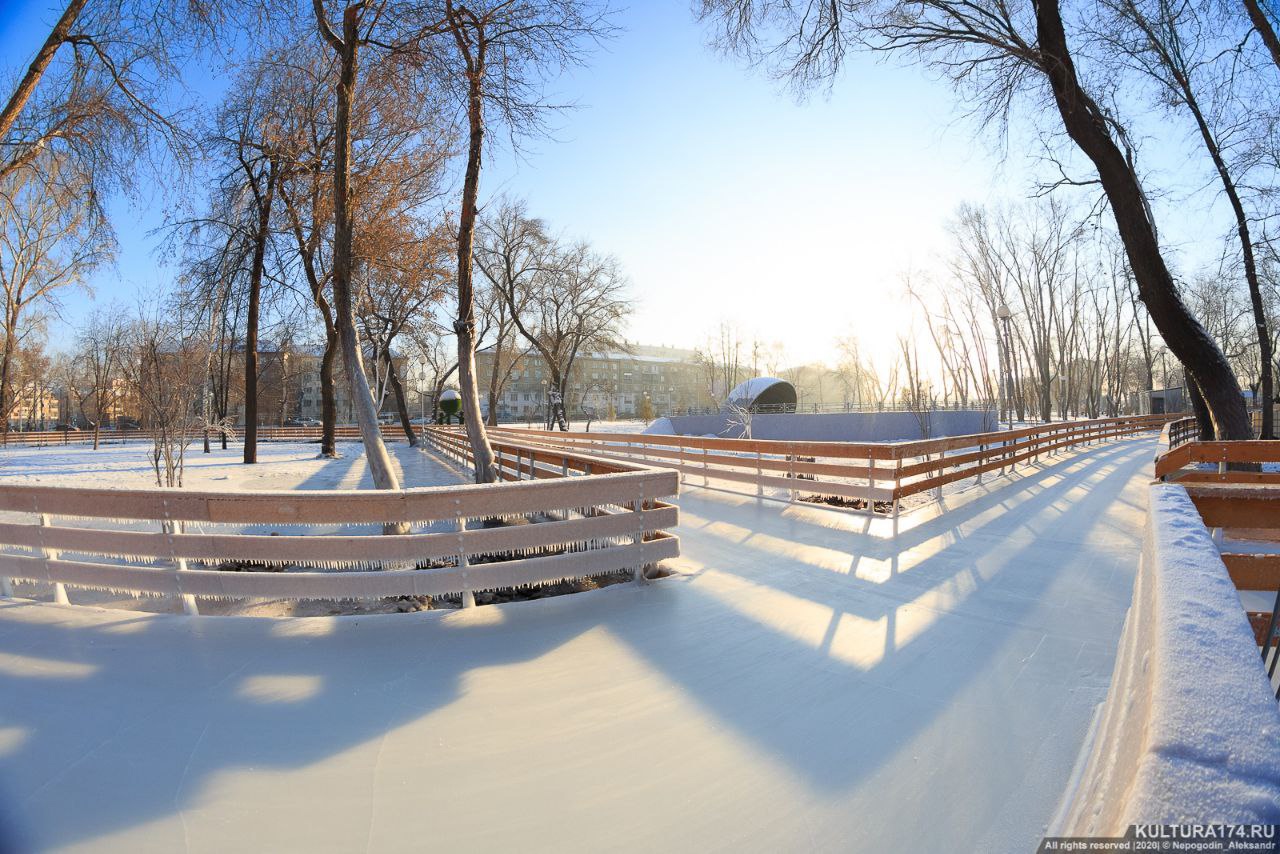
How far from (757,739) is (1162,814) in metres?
2.30

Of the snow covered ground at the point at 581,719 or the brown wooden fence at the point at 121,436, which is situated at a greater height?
the brown wooden fence at the point at 121,436

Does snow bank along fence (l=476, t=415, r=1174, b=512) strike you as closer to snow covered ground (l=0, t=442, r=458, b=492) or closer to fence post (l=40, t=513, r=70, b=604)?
snow covered ground (l=0, t=442, r=458, b=492)

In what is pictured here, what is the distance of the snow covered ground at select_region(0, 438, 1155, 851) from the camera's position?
215cm

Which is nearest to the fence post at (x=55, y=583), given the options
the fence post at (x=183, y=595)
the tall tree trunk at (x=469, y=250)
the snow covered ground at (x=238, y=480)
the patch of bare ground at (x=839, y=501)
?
the snow covered ground at (x=238, y=480)

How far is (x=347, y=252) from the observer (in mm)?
7605

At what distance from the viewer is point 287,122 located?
13203 millimetres

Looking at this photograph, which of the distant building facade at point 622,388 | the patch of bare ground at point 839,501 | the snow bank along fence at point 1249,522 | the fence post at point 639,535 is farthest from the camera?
the distant building facade at point 622,388

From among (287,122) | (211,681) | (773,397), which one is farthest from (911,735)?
(773,397)

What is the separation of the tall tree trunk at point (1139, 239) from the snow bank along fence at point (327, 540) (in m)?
8.46

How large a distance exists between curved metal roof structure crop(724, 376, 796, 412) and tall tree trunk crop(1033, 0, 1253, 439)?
3449cm

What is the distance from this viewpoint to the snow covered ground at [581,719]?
7.07 feet

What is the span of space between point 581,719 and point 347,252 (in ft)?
22.9

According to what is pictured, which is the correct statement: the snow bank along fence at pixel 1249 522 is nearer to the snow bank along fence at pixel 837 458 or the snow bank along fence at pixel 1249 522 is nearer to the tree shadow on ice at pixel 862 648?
the tree shadow on ice at pixel 862 648

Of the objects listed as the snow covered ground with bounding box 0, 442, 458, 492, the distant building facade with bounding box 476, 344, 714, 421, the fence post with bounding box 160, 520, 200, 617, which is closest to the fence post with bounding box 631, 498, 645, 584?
the fence post with bounding box 160, 520, 200, 617
